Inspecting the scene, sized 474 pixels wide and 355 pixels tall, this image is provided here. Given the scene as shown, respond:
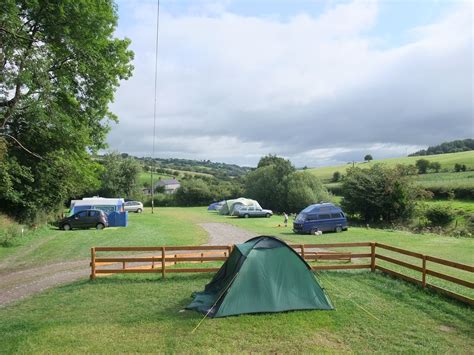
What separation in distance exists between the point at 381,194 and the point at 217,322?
3472 cm

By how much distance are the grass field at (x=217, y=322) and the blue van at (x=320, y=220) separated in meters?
14.8

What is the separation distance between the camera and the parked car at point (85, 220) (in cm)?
2798

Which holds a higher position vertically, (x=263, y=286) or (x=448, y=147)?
(x=448, y=147)

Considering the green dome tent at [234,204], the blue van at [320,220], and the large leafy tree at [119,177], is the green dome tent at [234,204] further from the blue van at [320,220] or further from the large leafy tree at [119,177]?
the blue van at [320,220]

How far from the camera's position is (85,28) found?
698 inches

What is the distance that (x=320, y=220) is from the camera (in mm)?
27094

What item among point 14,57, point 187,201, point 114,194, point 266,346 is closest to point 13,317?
point 266,346

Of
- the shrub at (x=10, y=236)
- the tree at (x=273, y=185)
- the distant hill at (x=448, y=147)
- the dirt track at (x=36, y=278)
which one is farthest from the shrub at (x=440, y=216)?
the distant hill at (x=448, y=147)

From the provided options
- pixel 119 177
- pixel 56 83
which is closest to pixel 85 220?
pixel 56 83

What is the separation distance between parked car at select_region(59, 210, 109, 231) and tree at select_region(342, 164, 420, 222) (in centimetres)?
2502

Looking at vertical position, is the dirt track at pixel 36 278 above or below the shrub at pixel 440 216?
below

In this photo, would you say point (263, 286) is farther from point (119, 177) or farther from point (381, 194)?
point (119, 177)

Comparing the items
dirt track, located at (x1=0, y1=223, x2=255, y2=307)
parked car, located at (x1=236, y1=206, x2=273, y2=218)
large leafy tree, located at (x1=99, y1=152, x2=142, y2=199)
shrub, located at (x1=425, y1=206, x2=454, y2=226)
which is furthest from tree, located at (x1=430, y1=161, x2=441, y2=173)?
dirt track, located at (x1=0, y1=223, x2=255, y2=307)

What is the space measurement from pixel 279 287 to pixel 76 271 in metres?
8.44
